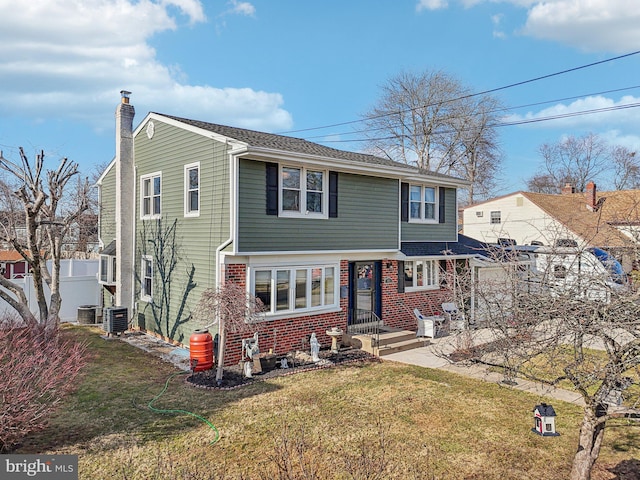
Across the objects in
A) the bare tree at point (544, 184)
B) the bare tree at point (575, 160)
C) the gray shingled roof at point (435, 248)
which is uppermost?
the bare tree at point (575, 160)

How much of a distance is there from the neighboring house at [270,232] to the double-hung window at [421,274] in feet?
0.15

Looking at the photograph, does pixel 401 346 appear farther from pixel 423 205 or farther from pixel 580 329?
pixel 580 329

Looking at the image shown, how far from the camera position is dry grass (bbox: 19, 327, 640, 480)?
5.43m

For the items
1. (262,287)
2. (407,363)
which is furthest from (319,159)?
(407,363)

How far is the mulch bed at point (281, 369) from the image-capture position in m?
8.86

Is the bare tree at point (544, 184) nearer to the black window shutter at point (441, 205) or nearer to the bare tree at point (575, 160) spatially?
the bare tree at point (575, 160)

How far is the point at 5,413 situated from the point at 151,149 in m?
9.83

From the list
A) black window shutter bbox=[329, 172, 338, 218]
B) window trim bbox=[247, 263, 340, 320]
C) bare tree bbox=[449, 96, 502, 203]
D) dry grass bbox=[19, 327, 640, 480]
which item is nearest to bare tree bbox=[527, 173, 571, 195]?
bare tree bbox=[449, 96, 502, 203]

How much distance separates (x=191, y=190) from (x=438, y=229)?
9126mm

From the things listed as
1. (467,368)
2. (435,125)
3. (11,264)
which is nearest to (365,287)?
(467,368)

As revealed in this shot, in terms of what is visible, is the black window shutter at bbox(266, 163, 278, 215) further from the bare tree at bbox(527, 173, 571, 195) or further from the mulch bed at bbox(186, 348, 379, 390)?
the bare tree at bbox(527, 173, 571, 195)

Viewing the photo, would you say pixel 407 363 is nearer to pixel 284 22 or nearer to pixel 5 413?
pixel 5 413

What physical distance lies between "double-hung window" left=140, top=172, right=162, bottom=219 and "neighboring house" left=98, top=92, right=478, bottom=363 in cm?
5
